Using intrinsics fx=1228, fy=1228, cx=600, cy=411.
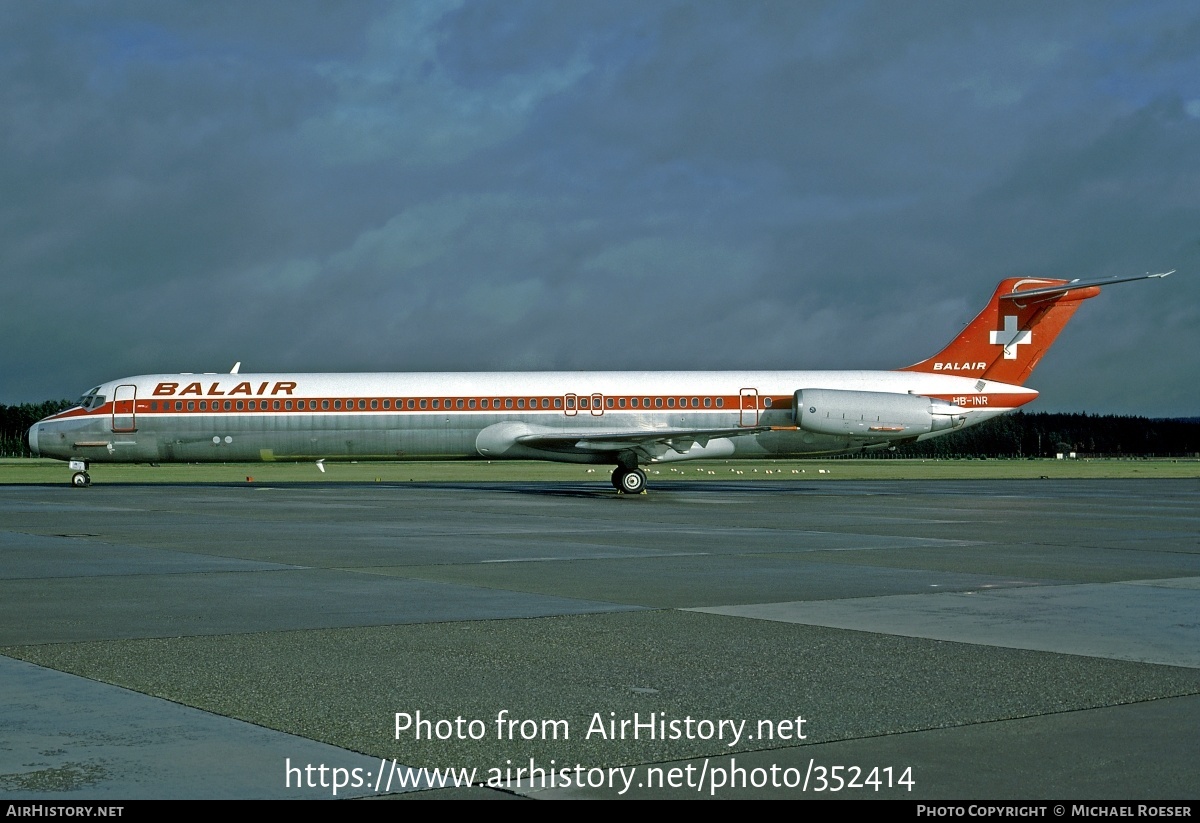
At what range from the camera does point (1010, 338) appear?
37.0 meters

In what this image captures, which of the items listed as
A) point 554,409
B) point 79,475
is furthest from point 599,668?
point 79,475

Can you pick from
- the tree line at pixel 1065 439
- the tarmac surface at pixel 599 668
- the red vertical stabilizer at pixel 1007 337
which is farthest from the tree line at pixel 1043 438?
the tarmac surface at pixel 599 668

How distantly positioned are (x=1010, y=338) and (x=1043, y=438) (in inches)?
3733

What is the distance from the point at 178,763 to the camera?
5.61m

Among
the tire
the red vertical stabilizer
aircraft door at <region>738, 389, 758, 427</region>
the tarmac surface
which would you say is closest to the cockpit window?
the tire

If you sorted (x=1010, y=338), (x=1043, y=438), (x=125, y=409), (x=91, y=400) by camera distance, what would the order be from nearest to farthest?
(x=125, y=409) < (x=91, y=400) < (x=1010, y=338) < (x=1043, y=438)

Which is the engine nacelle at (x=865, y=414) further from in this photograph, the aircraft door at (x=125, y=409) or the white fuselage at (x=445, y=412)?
the aircraft door at (x=125, y=409)

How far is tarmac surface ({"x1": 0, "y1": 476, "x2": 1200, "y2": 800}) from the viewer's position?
5555mm

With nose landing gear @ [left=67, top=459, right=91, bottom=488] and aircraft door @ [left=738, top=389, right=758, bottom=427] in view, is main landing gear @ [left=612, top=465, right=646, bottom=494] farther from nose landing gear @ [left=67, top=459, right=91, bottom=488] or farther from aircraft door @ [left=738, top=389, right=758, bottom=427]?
nose landing gear @ [left=67, top=459, right=91, bottom=488]

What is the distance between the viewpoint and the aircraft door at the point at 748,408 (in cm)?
3538

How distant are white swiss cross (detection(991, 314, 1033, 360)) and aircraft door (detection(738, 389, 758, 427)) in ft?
25.5

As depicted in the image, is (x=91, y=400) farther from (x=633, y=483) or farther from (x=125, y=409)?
(x=633, y=483)

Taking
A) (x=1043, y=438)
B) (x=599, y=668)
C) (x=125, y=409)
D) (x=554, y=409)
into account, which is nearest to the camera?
(x=599, y=668)
